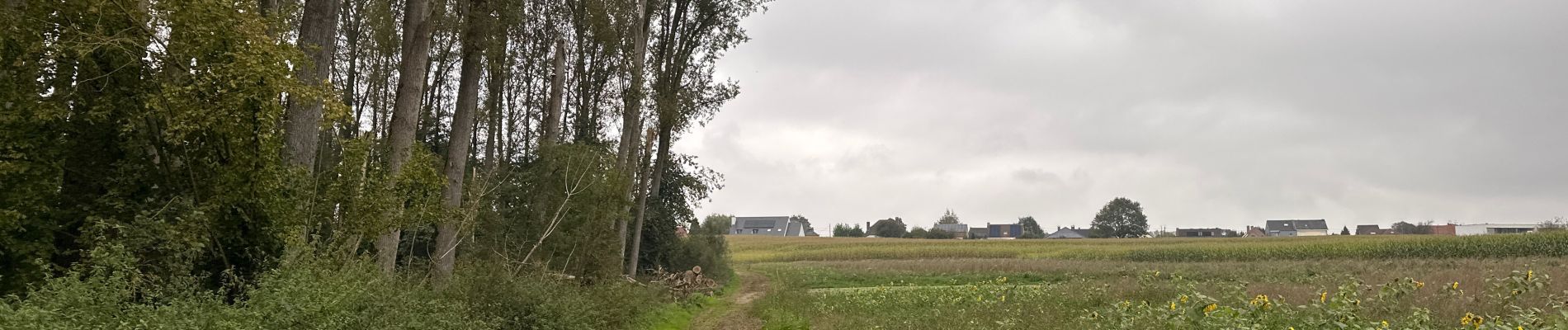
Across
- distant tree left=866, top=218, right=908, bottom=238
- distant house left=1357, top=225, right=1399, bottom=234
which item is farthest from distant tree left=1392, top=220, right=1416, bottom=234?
distant tree left=866, top=218, right=908, bottom=238

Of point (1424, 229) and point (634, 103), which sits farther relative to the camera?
point (1424, 229)

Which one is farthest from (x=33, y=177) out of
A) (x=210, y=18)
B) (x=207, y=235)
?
(x=210, y=18)

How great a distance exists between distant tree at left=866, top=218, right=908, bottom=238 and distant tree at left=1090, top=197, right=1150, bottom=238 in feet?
78.0

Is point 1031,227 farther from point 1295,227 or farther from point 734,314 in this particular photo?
point 734,314

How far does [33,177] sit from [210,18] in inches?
73.0

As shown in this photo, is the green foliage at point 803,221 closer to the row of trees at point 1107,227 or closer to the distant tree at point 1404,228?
the row of trees at point 1107,227

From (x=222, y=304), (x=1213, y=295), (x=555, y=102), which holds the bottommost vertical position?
(x=222, y=304)

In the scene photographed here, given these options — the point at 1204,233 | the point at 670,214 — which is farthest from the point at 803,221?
the point at 670,214

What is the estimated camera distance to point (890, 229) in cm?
11862

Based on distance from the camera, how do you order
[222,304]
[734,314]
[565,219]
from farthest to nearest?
[565,219], [734,314], [222,304]

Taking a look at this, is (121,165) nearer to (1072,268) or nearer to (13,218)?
(13,218)

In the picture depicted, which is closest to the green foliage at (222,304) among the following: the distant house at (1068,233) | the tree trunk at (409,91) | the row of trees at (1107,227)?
the tree trunk at (409,91)

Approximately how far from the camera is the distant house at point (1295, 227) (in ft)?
390

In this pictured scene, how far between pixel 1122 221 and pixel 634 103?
100 meters
